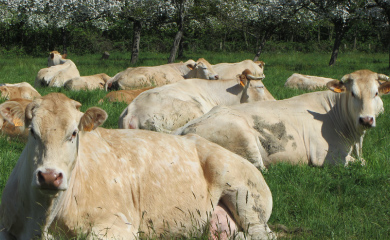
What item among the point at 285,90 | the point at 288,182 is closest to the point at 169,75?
the point at 285,90

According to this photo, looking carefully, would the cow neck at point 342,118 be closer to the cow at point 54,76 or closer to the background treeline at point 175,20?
the cow at point 54,76

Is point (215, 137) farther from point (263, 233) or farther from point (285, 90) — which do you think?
point (285, 90)

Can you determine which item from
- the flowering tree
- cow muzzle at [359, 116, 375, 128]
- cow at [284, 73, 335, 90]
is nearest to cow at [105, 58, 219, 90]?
cow at [284, 73, 335, 90]

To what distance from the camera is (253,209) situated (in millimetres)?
4754

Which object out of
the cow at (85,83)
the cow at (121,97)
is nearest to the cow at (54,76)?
the cow at (85,83)

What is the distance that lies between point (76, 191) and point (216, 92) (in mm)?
7118

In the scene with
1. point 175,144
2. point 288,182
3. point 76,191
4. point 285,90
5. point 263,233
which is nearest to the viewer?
point 76,191

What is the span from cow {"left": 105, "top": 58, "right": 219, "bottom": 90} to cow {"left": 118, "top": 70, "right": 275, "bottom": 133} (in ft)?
11.6

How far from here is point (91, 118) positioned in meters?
3.95

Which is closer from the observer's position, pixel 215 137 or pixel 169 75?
pixel 215 137

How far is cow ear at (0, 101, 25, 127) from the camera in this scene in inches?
153

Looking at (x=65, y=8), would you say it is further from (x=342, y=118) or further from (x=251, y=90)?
(x=342, y=118)

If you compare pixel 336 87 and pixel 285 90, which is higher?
pixel 336 87

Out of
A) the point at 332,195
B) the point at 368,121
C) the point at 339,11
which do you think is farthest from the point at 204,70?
the point at 339,11
